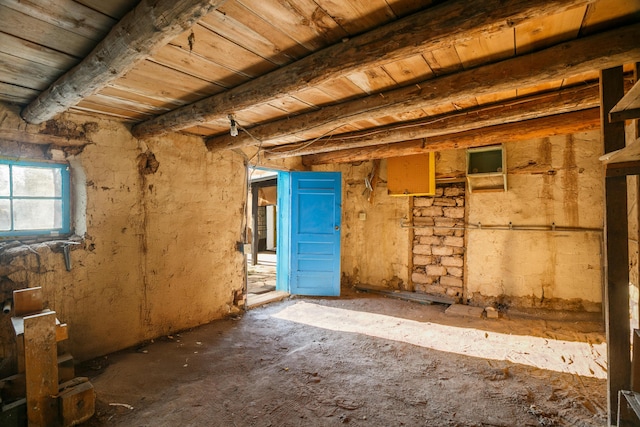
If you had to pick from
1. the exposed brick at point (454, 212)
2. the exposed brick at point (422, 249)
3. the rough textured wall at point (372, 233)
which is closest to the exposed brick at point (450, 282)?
the exposed brick at point (422, 249)

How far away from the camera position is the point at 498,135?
11.4ft

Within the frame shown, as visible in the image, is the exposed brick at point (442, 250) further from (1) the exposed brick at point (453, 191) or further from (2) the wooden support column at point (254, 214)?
(2) the wooden support column at point (254, 214)

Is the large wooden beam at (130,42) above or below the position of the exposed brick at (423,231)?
above

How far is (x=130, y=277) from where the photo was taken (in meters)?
3.02

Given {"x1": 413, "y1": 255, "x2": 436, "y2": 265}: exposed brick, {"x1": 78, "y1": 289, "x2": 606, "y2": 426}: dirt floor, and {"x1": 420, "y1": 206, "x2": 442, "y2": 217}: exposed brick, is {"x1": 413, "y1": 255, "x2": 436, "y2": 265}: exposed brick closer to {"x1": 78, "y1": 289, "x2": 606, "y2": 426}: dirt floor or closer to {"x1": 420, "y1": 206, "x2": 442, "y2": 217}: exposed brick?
{"x1": 420, "y1": 206, "x2": 442, "y2": 217}: exposed brick

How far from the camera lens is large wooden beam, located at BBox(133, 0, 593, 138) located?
1.24 metres

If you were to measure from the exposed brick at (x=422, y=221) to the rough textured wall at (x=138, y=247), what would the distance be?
282 centimetres

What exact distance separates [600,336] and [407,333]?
2.05 meters

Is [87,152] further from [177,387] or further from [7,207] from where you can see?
[177,387]

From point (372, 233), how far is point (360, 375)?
310 centimetres

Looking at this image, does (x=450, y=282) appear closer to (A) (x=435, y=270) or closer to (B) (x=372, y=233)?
(A) (x=435, y=270)

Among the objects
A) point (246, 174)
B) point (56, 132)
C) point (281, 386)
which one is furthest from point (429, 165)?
point (56, 132)

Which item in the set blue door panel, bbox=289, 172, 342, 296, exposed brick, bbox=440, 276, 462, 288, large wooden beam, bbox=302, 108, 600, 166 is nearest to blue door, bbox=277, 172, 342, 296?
blue door panel, bbox=289, 172, 342, 296

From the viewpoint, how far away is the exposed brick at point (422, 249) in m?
4.88
